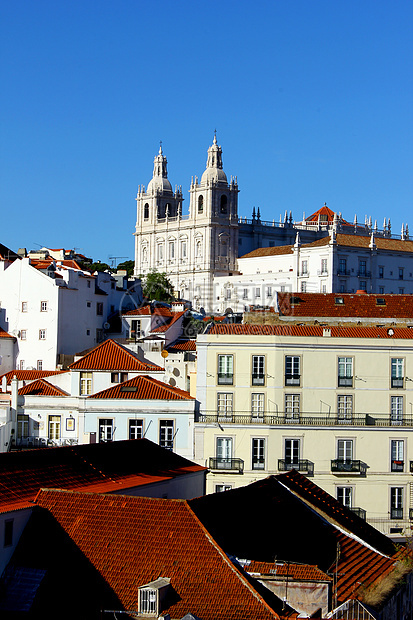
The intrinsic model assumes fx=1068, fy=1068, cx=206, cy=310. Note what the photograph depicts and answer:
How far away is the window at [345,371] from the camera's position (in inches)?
1457

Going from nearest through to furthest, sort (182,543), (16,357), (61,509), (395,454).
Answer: (182,543) → (61,509) → (395,454) → (16,357)

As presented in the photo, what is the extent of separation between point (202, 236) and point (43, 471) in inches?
4602

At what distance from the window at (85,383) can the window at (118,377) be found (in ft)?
3.42

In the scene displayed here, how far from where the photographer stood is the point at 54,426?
4116 cm

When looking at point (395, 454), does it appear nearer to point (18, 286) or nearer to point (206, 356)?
point (206, 356)

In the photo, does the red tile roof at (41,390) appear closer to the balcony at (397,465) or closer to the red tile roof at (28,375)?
the red tile roof at (28,375)

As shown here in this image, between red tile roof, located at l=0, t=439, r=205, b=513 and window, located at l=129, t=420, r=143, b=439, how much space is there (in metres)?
7.39

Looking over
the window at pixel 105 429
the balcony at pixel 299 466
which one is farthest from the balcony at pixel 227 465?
the window at pixel 105 429

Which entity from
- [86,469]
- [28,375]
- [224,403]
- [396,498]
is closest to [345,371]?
[224,403]

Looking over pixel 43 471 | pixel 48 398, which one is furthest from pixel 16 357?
pixel 43 471

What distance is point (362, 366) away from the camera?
121 ft

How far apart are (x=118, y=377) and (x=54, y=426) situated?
447cm

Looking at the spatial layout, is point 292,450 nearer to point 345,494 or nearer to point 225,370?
point 345,494

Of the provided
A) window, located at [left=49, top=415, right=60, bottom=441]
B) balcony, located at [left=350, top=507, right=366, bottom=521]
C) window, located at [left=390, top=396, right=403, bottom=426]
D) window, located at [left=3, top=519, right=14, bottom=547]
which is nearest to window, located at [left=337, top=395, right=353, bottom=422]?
window, located at [left=390, top=396, right=403, bottom=426]
